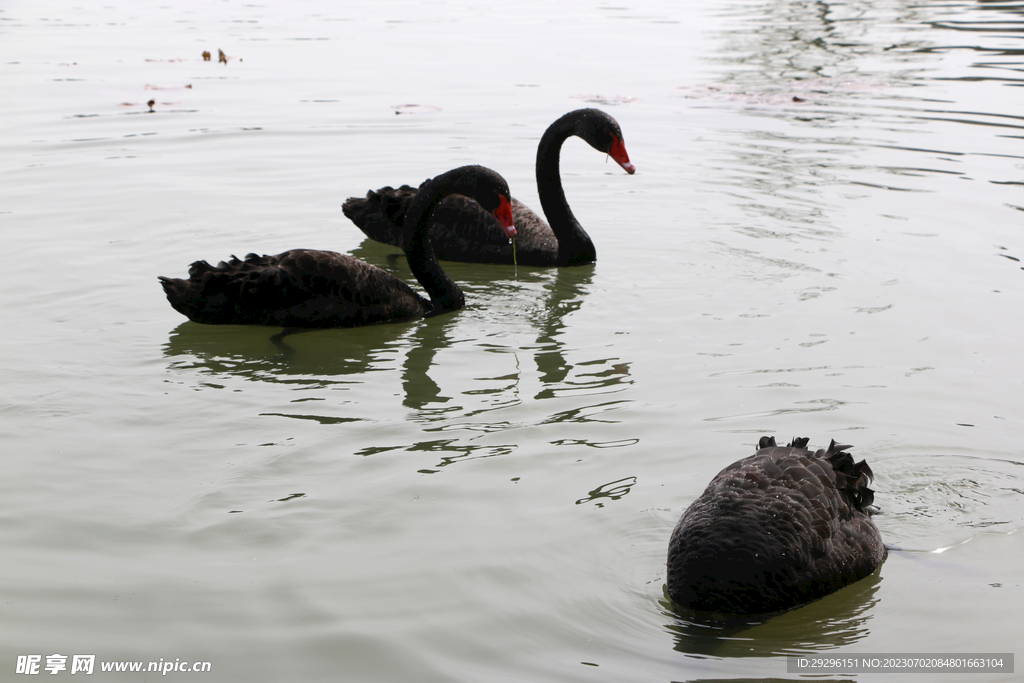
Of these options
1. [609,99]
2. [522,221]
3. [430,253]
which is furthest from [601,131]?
[609,99]

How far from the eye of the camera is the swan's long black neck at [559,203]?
29.2 feet

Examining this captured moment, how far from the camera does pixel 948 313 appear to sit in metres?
7.39

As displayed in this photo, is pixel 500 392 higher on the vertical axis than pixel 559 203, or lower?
lower

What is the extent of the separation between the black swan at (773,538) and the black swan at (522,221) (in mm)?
4859

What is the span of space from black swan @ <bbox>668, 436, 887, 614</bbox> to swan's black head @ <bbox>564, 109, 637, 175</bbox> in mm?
5349

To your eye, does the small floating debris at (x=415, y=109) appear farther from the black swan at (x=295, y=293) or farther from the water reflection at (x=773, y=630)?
the water reflection at (x=773, y=630)

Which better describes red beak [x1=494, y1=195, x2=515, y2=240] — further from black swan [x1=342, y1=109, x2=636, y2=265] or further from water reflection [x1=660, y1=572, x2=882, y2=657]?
water reflection [x1=660, y1=572, x2=882, y2=657]

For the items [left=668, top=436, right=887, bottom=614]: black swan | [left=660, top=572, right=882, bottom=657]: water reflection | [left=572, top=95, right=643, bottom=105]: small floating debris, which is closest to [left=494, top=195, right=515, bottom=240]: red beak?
[left=668, top=436, right=887, bottom=614]: black swan

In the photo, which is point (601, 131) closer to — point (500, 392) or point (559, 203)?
point (559, 203)

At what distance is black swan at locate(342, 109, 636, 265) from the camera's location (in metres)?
8.99

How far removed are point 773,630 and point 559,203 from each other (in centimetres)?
572

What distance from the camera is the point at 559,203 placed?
915 cm

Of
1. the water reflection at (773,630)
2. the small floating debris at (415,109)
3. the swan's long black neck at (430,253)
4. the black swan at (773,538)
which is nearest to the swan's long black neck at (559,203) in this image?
the swan's long black neck at (430,253)

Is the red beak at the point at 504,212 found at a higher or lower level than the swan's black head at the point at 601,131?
lower
